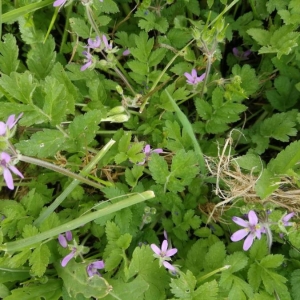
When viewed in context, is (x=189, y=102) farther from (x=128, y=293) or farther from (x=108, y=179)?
(x=128, y=293)

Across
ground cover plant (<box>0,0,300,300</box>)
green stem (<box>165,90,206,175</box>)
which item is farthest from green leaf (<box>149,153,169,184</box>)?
green stem (<box>165,90,206,175</box>)

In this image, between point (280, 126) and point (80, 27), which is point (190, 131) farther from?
point (80, 27)

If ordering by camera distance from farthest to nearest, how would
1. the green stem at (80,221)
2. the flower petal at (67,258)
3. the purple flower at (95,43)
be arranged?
the purple flower at (95,43) < the flower petal at (67,258) < the green stem at (80,221)

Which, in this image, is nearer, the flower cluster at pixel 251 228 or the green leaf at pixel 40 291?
the flower cluster at pixel 251 228

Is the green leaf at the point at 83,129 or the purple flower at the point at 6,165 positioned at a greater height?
the purple flower at the point at 6,165

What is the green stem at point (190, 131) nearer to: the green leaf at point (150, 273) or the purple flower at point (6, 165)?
the green leaf at point (150, 273)

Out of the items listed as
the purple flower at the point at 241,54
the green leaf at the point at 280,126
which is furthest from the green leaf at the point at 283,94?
the purple flower at the point at 241,54

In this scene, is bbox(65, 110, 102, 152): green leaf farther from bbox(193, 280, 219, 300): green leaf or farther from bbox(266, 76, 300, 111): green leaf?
bbox(266, 76, 300, 111): green leaf
